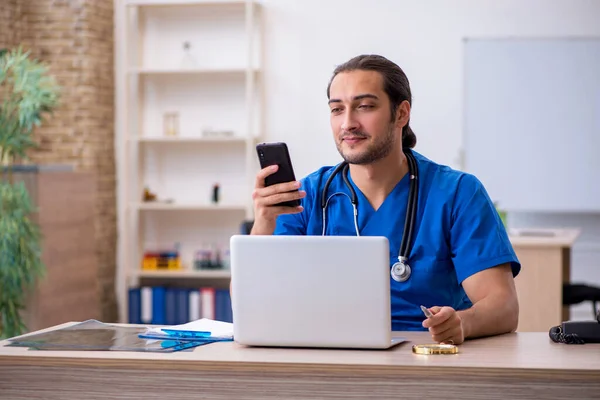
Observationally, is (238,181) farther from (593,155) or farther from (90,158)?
(593,155)

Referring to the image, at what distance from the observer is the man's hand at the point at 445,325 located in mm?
1960

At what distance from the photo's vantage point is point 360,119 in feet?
8.04

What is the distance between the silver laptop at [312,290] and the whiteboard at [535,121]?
4660mm

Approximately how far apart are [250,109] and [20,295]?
205 cm

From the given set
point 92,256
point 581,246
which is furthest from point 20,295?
point 581,246

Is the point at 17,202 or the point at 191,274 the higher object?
the point at 17,202

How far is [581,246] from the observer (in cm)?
639

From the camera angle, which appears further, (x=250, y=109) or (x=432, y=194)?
(x=250, y=109)

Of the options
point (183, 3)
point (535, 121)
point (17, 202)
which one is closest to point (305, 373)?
point (17, 202)

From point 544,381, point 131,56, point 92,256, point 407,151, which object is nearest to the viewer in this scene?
point 544,381

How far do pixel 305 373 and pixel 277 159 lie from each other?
2.00 ft

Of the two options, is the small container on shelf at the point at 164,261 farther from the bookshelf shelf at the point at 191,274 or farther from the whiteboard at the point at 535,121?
the whiteboard at the point at 535,121

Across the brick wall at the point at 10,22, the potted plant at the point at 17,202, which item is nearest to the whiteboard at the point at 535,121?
the potted plant at the point at 17,202

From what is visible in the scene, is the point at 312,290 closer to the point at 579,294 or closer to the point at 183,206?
the point at 579,294
